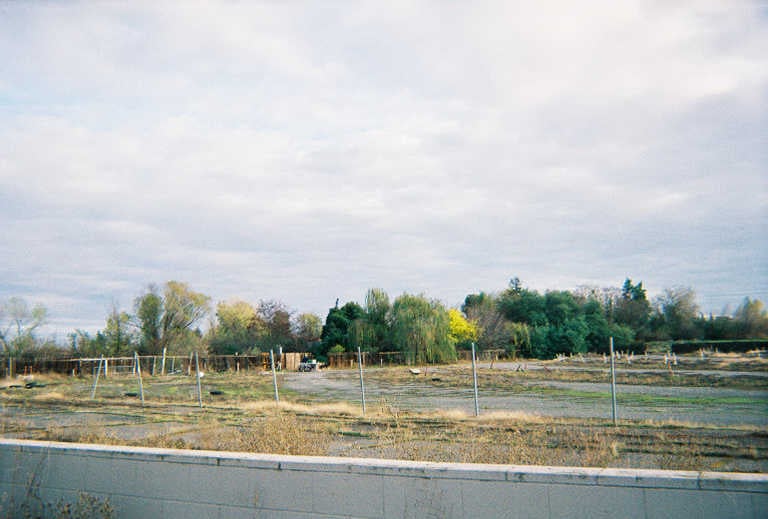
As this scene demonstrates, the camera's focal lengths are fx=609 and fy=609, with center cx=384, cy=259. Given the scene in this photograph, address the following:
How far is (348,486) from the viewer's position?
474 centimetres

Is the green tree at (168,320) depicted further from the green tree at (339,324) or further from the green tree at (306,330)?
the green tree at (306,330)

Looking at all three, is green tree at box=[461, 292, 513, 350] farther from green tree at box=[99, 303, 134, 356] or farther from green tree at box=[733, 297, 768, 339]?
green tree at box=[733, 297, 768, 339]

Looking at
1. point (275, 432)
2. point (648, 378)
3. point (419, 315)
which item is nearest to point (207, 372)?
point (419, 315)

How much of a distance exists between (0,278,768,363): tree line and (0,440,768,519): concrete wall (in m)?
19.1

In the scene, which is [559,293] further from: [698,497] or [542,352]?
[698,497]

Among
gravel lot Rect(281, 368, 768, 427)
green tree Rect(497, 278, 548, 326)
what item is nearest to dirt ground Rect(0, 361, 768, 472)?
gravel lot Rect(281, 368, 768, 427)

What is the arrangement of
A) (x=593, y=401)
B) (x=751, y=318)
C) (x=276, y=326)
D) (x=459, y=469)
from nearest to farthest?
(x=459, y=469) < (x=751, y=318) < (x=593, y=401) < (x=276, y=326)

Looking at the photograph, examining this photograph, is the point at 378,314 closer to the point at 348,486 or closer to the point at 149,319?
the point at 149,319

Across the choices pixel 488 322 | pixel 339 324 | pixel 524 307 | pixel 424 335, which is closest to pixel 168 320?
pixel 339 324

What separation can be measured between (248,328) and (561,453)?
226 feet

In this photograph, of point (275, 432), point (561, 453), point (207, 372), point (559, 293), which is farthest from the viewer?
point (559, 293)

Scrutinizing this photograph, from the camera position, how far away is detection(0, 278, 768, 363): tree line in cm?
→ 4888

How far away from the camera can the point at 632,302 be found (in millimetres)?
78312

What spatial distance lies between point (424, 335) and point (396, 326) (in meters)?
4.70
